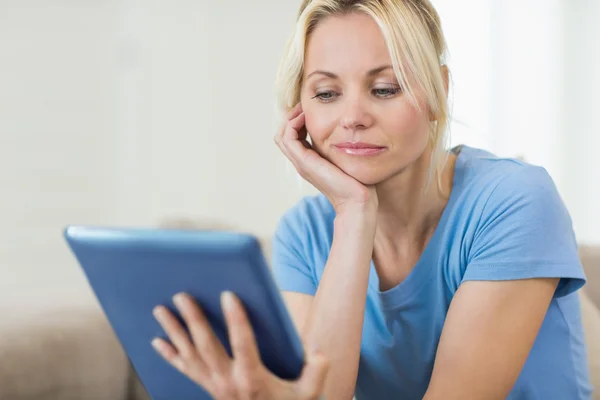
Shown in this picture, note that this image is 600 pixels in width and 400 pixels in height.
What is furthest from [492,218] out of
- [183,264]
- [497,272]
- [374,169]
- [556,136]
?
[556,136]

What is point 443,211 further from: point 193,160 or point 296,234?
point 193,160

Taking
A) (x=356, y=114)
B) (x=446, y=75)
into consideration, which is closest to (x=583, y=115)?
(x=446, y=75)

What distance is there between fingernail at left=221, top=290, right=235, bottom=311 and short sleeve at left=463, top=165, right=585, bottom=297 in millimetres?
524

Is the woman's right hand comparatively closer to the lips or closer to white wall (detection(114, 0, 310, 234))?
the lips

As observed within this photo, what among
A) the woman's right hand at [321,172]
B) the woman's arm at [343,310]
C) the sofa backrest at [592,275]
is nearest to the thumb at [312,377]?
the woman's arm at [343,310]

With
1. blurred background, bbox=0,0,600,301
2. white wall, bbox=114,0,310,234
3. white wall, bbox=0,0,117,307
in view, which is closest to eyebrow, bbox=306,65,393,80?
white wall, bbox=0,0,117,307

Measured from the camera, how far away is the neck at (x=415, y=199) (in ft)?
4.32

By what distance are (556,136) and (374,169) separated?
2.33m

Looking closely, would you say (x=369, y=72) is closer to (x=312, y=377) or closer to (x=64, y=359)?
(x=312, y=377)

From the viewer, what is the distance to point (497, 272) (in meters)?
1.14

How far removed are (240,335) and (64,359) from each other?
26.0 inches

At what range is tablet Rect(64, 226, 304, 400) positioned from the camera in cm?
73

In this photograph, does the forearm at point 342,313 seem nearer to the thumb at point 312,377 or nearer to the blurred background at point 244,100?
the thumb at point 312,377

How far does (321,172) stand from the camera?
1.29m
